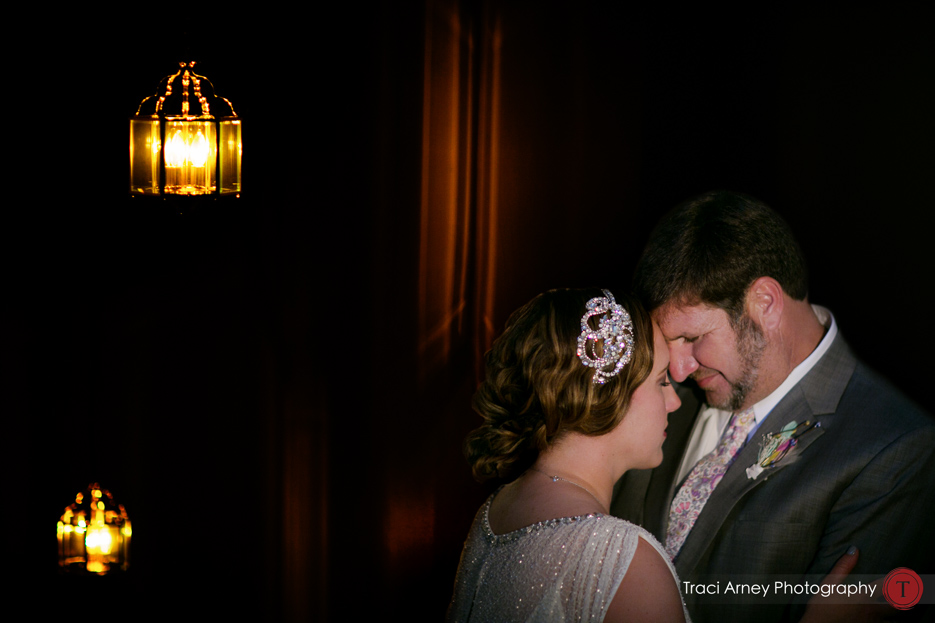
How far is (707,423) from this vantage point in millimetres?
2617

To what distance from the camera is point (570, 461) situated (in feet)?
6.68

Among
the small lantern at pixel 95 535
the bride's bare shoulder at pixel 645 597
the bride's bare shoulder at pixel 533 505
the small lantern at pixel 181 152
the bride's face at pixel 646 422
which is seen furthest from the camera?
the small lantern at pixel 95 535

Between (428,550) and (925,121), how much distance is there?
2368 mm

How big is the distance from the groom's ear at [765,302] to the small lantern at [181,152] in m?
1.77

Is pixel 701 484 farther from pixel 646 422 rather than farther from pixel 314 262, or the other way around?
pixel 314 262

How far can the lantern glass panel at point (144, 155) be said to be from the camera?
118 inches

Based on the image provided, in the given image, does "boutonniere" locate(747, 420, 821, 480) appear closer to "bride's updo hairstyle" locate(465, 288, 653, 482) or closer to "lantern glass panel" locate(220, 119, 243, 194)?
"bride's updo hairstyle" locate(465, 288, 653, 482)

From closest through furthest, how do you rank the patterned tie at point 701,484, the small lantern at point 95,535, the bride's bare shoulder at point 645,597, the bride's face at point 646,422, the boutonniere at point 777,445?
the bride's bare shoulder at point 645,597 → the bride's face at point 646,422 → the boutonniere at point 777,445 → the patterned tie at point 701,484 → the small lantern at point 95,535

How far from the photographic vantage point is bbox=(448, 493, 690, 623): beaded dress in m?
1.77

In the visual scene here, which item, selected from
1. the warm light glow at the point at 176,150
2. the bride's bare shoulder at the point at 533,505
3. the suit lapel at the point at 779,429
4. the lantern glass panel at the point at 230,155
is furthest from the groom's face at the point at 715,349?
the warm light glow at the point at 176,150

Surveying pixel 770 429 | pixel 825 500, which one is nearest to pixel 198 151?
pixel 770 429

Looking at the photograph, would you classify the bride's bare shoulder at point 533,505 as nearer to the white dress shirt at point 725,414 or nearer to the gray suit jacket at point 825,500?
the gray suit jacket at point 825,500

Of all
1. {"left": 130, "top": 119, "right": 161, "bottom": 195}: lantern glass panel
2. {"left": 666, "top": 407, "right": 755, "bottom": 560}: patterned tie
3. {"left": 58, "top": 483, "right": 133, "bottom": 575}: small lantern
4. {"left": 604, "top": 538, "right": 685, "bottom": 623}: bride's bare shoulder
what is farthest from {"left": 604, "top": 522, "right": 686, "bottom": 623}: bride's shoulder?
{"left": 58, "top": 483, "right": 133, "bottom": 575}: small lantern

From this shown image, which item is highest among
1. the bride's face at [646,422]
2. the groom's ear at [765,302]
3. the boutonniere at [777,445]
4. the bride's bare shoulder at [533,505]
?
the groom's ear at [765,302]
